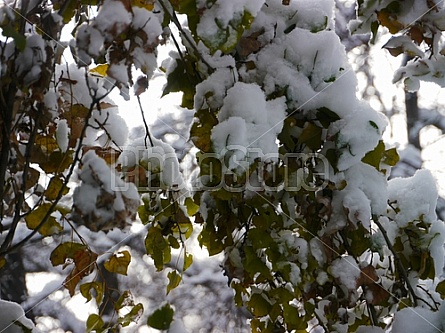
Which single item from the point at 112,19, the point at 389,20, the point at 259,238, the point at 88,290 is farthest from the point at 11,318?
the point at 389,20

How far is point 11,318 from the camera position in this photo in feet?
3.19

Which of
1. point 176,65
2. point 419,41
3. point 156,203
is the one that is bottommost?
point 156,203

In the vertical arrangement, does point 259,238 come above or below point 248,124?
below

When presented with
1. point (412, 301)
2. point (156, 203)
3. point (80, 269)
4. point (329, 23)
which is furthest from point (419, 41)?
point (80, 269)

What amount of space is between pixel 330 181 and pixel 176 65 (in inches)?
17.7

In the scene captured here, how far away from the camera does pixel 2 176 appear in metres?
0.86

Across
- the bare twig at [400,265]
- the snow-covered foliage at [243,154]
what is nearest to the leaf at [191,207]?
the snow-covered foliage at [243,154]

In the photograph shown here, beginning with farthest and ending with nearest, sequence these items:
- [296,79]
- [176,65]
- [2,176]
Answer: [176,65]
[296,79]
[2,176]

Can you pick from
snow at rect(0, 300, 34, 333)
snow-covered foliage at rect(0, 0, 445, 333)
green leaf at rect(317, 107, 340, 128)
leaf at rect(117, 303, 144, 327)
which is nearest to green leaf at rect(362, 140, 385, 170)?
snow-covered foliage at rect(0, 0, 445, 333)

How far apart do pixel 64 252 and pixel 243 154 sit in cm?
47

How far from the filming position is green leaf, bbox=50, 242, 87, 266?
39.9 inches

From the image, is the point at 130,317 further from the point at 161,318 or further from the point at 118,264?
the point at 161,318

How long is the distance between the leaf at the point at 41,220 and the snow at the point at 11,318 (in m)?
0.17

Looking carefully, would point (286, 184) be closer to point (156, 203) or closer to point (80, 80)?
point (156, 203)
